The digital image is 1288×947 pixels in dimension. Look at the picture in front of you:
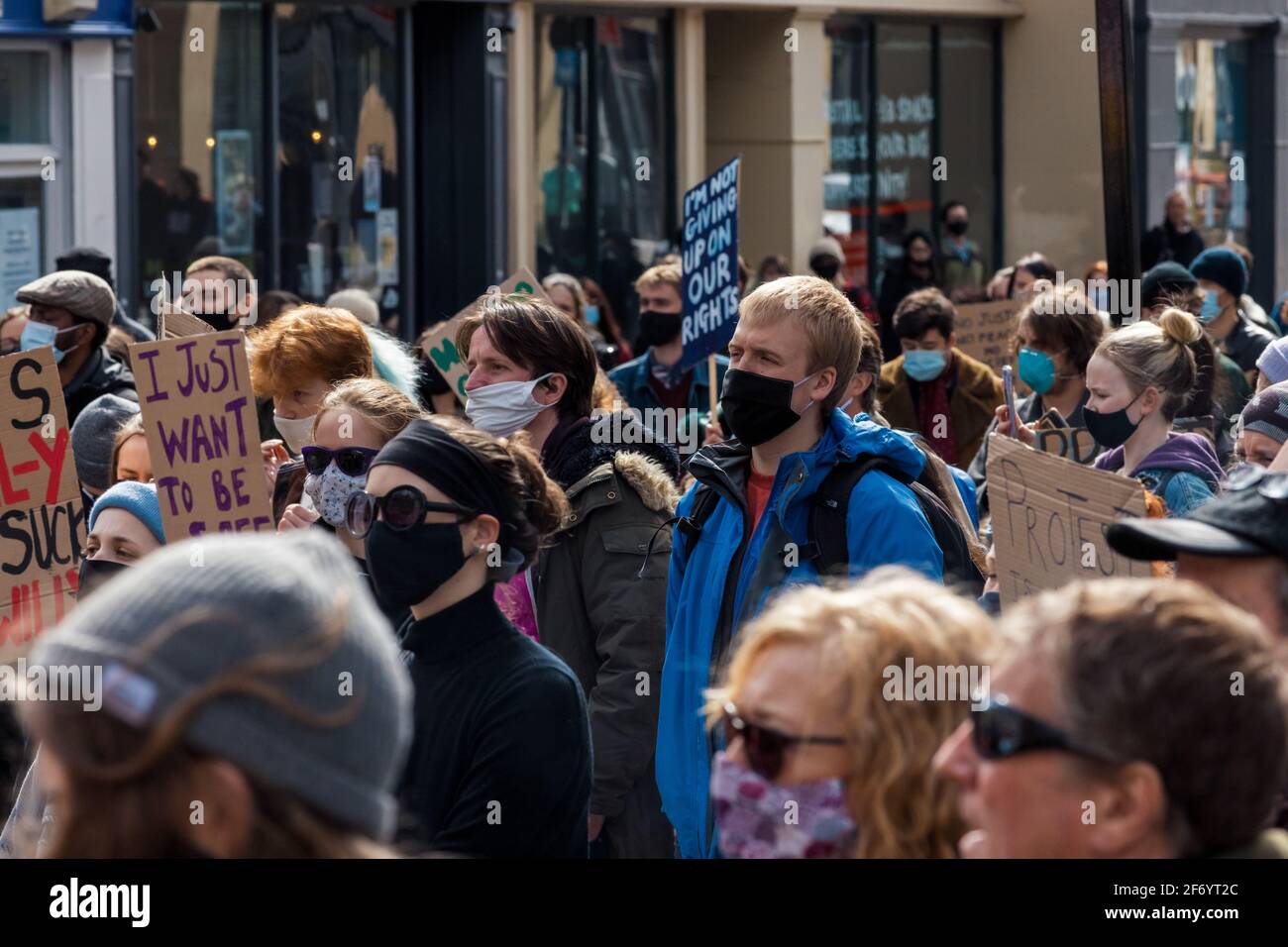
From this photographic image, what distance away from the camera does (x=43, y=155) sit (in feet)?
42.9

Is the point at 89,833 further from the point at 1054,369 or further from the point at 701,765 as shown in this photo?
the point at 1054,369

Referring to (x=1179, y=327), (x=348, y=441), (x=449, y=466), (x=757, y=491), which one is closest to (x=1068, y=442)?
(x=1179, y=327)

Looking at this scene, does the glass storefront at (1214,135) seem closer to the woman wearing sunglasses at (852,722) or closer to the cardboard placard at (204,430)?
the cardboard placard at (204,430)

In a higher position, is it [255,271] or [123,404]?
[255,271]

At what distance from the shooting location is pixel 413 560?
3.68 meters

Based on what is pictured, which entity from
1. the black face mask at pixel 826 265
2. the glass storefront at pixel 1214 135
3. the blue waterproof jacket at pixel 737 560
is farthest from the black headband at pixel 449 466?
the glass storefront at pixel 1214 135

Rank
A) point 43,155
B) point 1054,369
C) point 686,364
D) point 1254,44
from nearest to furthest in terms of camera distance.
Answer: point 1054,369 → point 686,364 → point 43,155 → point 1254,44

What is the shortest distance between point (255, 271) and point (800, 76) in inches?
238

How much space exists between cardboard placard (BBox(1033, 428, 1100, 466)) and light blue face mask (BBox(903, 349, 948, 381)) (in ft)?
10.3

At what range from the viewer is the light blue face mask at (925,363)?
9172mm

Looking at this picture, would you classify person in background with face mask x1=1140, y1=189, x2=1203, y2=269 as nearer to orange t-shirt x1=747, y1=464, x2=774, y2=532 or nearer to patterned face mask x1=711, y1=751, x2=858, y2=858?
orange t-shirt x1=747, y1=464, x2=774, y2=532

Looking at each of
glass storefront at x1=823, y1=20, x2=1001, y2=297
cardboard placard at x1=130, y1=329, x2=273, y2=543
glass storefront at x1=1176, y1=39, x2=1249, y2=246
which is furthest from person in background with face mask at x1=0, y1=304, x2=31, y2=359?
glass storefront at x1=1176, y1=39, x2=1249, y2=246

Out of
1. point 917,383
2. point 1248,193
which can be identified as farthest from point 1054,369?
point 1248,193

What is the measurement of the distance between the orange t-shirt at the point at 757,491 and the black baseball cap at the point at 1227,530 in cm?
143
